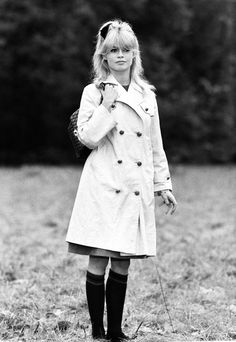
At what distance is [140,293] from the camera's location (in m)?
4.93

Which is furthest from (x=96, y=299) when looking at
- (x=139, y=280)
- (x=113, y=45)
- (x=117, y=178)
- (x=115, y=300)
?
(x=139, y=280)

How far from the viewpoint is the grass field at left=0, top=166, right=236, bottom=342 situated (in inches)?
161

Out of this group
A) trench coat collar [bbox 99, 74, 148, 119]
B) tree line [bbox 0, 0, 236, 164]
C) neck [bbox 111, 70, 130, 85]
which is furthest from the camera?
tree line [bbox 0, 0, 236, 164]

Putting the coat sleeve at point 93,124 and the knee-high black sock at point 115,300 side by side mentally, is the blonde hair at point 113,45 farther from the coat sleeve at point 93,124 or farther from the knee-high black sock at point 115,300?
the knee-high black sock at point 115,300

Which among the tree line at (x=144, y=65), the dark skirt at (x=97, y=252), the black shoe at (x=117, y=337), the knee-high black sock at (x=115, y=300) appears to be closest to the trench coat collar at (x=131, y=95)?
the dark skirt at (x=97, y=252)

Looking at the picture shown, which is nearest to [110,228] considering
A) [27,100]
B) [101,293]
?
[101,293]

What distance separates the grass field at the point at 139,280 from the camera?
161 inches

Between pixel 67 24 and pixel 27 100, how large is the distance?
2.86 metres

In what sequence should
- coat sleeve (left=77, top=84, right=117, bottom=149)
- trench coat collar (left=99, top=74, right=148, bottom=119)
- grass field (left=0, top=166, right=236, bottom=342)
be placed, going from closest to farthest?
coat sleeve (left=77, top=84, right=117, bottom=149), trench coat collar (left=99, top=74, right=148, bottom=119), grass field (left=0, top=166, right=236, bottom=342)

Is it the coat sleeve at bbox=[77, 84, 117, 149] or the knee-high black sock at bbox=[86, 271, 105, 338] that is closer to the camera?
the coat sleeve at bbox=[77, 84, 117, 149]

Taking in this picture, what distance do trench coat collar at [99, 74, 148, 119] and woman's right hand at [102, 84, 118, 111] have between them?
0.05 metres

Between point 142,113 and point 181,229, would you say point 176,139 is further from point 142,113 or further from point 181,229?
point 142,113

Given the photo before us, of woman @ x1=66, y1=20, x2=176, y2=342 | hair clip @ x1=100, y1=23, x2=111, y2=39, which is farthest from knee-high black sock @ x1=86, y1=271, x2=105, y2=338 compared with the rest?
hair clip @ x1=100, y1=23, x2=111, y2=39

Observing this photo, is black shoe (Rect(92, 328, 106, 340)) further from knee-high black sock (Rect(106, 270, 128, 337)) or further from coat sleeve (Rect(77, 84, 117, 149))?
coat sleeve (Rect(77, 84, 117, 149))
